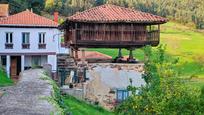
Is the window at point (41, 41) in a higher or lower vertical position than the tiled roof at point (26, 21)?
lower

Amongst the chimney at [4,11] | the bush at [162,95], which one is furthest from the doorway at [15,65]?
the bush at [162,95]

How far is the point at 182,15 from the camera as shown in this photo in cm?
12888

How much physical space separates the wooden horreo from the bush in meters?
15.1

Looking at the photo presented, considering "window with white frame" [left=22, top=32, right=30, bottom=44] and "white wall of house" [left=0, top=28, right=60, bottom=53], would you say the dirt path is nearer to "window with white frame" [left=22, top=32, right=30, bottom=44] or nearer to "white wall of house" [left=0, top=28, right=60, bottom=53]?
"white wall of house" [left=0, top=28, right=60, bottom=53]

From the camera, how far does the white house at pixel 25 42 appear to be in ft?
150

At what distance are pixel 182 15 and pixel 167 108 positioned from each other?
113842 mm

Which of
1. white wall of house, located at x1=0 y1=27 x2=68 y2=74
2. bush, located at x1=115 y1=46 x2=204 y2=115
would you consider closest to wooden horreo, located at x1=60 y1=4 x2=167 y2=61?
white wall of house, located at x1=0 y1=27 x2=68 y2=74

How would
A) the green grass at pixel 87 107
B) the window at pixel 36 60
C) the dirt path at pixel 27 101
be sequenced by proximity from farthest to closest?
1. the window at pixel 36 60
2. the green grass at pixel 87 107
3. the dirt path at pixel 27 101

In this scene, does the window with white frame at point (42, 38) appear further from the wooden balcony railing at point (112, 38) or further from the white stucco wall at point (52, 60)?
the wooden balcony railing at point (112, 38)

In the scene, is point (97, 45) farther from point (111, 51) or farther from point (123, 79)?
point (111, 51)

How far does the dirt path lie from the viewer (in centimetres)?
1575

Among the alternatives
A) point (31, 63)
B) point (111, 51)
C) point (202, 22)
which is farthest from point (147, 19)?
point (202, 22)

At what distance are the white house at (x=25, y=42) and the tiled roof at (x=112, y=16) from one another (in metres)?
10.7

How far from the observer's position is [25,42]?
1812 inches
